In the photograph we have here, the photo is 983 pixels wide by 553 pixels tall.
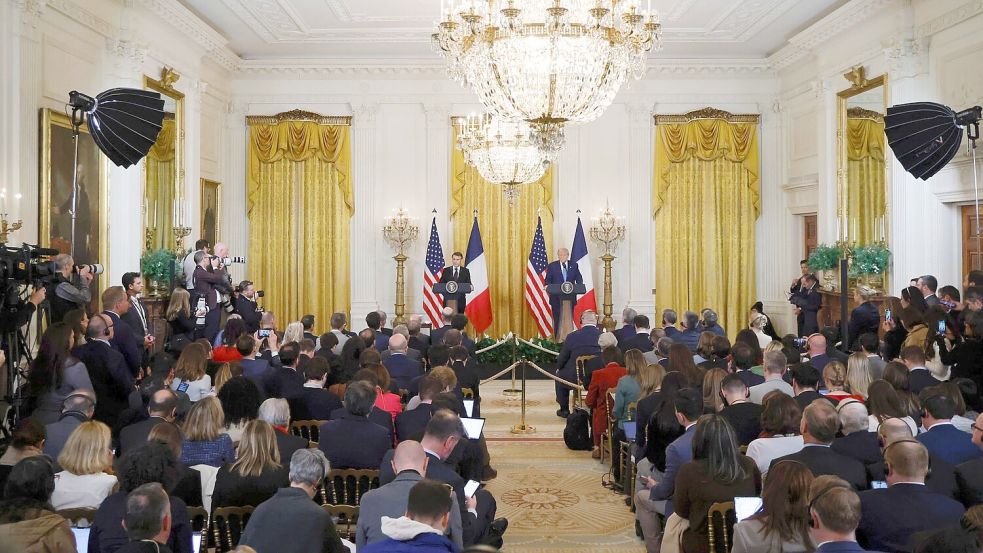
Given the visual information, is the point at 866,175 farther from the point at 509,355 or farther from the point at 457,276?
the point at 457,276

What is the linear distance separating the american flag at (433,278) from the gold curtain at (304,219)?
1657 mm

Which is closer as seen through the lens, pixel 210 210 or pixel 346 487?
pixel 346 487

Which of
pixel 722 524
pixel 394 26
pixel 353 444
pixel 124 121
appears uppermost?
pixel 394 26

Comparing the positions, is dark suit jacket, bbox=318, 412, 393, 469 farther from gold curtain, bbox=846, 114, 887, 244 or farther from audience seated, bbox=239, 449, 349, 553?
gold curtain, bbox=846, 114, 887, 244

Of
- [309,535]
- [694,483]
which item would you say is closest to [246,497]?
[309,535]

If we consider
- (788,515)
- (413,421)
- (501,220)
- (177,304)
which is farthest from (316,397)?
(501,220)

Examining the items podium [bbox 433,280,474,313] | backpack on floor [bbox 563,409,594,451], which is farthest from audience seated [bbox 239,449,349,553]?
podium [bbox 433,280,474,313]

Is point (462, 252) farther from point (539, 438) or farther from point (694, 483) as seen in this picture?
point (694, 483)

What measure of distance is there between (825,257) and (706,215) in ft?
11.6

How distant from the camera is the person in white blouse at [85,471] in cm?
416

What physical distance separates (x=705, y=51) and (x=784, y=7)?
274 cm

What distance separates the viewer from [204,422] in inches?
195

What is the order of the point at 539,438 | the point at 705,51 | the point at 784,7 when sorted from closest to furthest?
the point at 539,438, the point at 784,7, the point at 705,51

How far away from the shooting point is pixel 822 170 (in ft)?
46.5
